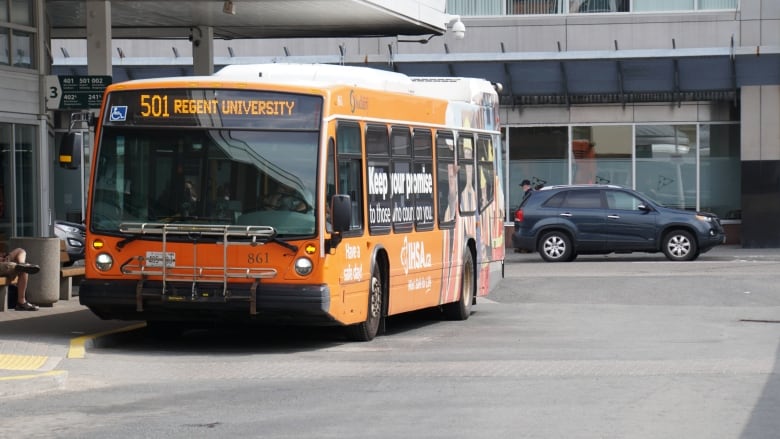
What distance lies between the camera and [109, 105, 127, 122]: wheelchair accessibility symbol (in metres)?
14.8

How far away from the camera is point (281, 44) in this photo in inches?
1543

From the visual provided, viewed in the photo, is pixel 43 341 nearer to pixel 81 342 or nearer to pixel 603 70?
pixel 81 342

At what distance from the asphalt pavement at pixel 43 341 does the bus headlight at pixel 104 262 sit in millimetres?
761

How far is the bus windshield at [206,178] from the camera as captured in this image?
1433 cm

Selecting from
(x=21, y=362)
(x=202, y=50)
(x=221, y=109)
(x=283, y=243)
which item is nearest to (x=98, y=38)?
(x=202, y=50)

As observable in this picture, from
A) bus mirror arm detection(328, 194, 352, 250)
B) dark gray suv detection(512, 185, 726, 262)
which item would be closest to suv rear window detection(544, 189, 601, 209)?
dark gray suv detection(512, 185, 726, 262)

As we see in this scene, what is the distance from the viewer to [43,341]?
14930 millimetres

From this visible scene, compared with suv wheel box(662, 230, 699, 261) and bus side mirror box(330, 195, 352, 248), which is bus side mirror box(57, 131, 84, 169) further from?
suv wheel box(662, 230, 699, 261)

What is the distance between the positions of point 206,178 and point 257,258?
929 millimetres

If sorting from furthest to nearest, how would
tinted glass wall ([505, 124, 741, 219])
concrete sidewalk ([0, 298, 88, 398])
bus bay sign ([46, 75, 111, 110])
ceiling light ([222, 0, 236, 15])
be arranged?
1. tinted glass wall ([505, 124, 741, 219])
2. ceiling light ([222, 0, 236, 15])
3. bus bay sign ([46, 75, 111, 110])
4. concrete sidewalk ([0, 298, 88, 398])

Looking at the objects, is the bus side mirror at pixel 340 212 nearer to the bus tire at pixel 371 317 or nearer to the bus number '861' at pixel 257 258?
the bus number '861' at pixel 257 258

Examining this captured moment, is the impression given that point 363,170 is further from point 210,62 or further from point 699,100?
point 699,100

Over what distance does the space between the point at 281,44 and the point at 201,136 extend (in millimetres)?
24875

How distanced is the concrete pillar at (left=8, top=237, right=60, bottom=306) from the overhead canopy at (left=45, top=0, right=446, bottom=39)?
410 cm
